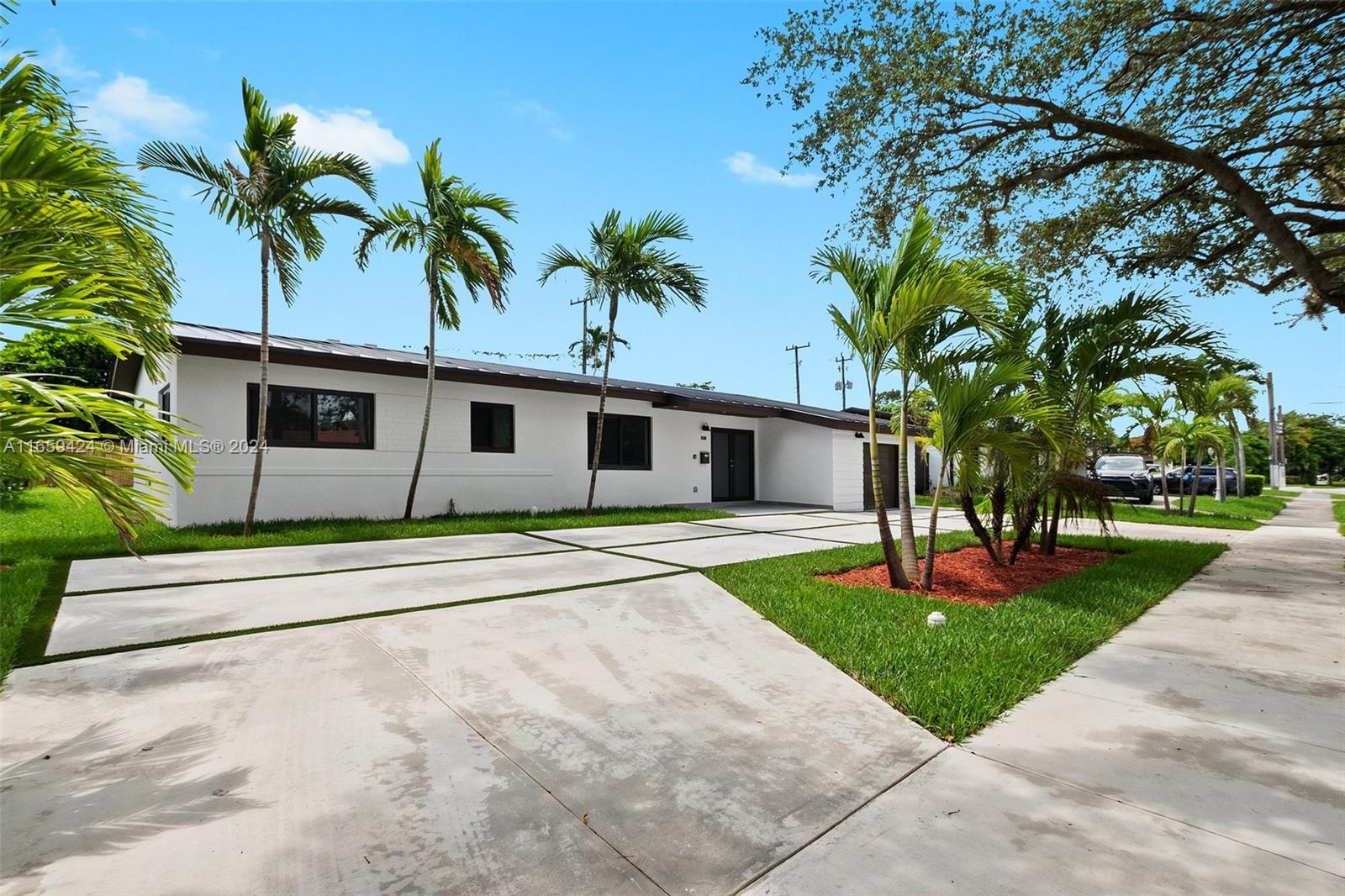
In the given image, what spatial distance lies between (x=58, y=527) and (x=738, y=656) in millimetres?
11962

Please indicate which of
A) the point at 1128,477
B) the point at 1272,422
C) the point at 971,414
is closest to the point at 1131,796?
the point at 971,414

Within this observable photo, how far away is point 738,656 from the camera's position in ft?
13.6

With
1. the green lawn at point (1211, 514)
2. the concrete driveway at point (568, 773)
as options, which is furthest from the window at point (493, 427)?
the green lawn at point (1211, 514)

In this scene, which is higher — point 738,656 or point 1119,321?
point 1119,321

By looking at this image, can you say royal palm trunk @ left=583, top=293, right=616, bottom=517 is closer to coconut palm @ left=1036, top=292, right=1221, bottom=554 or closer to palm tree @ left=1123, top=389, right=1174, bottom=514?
coconut palm @ left=1036, top=292, right=1221, bottom=554

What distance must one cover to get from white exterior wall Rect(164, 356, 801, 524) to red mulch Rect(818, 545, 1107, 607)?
836 centimetres

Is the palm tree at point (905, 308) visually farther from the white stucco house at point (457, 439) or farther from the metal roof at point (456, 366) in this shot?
the white stucco house at point (457, 439)

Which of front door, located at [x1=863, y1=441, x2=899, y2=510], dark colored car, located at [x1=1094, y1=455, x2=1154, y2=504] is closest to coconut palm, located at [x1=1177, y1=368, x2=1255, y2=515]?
dark colored car, located at [x1=1094, y1=455, x2=1154, y2=504]

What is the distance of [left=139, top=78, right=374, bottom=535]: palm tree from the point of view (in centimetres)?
861

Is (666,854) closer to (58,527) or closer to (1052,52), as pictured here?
(1052,52)

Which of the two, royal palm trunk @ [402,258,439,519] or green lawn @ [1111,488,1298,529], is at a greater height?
royal palm trunk @ [402,258,439,519]

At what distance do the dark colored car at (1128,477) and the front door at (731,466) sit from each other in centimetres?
1077

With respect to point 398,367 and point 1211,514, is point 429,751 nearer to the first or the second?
point 398,367

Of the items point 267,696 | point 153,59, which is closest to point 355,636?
point 267,696
